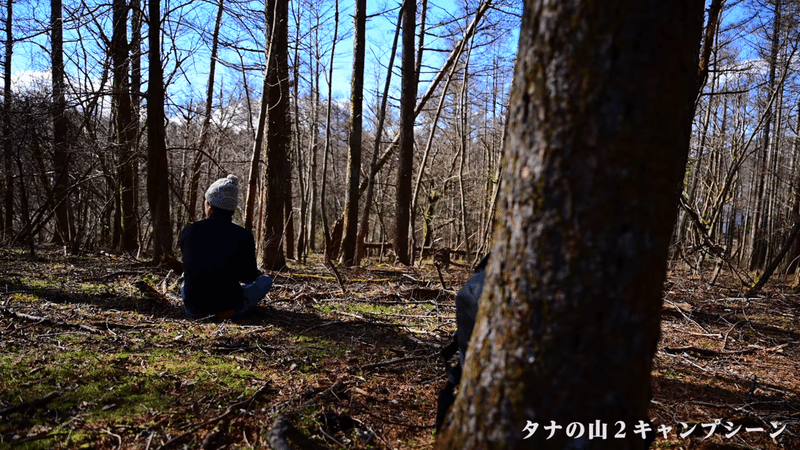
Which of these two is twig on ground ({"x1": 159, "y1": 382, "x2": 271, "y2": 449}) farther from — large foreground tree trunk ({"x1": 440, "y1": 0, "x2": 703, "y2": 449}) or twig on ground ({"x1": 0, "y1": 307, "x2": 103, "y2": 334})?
twig on ground ({"x1": 0, "y1": 307, "x2": 103, "y2": 334})

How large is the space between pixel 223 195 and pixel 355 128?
6391mm

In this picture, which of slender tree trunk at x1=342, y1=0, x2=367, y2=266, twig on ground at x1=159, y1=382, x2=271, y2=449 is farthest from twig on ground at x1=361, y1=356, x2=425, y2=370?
slender tree trunk at x1=342, y1=0, x2=367, y2=266

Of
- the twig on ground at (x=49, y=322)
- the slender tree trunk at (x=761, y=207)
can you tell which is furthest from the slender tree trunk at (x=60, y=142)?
the slender tree trunk at (x=761, y=207)

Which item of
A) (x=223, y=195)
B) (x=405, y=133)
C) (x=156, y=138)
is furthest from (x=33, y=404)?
(x=405, y=133)

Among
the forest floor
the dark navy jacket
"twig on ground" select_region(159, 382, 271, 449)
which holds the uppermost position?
the dark navy jacket

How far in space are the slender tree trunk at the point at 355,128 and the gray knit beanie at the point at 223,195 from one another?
20.3 feet

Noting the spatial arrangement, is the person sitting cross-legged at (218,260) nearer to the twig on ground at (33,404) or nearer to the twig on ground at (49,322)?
the twig on ground at (49,322)

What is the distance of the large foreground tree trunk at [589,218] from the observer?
4.23 feet

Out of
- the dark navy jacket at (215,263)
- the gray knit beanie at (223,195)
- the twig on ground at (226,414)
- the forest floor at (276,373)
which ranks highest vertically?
the gray knit beanie at (223,195)

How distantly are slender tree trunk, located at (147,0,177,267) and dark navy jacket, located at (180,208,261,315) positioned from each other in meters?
2.73

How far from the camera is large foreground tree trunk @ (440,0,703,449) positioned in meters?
1.29

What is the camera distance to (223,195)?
14.8 ft

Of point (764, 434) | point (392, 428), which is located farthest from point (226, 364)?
point (764, 434)

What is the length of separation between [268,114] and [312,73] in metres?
10.5
